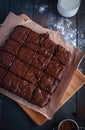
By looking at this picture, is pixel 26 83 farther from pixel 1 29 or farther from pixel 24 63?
pixel 1 29

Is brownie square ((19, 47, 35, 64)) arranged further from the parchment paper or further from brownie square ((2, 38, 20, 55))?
the parchment paper

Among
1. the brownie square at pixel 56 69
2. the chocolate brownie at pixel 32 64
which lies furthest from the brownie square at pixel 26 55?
the brownie square at pixel 56 69

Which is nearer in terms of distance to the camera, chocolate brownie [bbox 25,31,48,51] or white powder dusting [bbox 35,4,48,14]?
chocolate brownie [bbox 25,31,48,51]

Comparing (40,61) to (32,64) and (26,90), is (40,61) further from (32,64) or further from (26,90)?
(26,90)

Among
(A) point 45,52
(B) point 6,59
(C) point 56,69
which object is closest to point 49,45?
(A) point 45,52

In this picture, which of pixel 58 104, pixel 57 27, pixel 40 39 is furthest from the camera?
pixel 57 27

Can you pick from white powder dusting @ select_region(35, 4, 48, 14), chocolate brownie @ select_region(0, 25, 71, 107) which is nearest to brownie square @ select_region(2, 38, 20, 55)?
chocolate brownie @ select_region(0, 25, 71, 107)

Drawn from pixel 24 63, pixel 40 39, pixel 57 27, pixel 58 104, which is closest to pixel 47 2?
pixel 57 27
